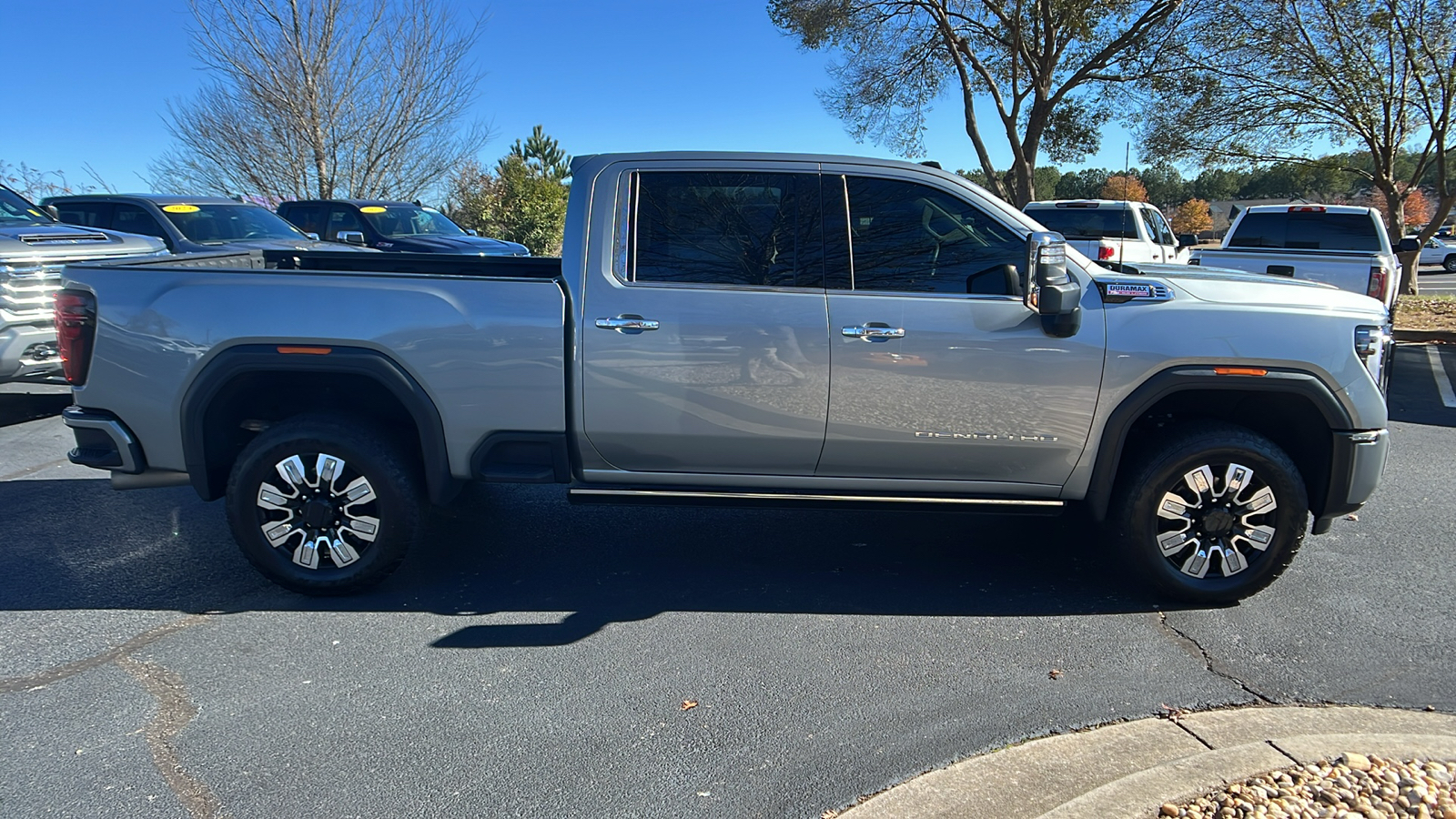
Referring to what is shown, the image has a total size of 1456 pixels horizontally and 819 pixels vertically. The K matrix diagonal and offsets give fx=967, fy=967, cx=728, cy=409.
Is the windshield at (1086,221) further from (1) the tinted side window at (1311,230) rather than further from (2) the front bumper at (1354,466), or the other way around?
(2) the front bumper at (1354,466)

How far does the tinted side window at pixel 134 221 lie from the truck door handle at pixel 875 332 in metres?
9.67

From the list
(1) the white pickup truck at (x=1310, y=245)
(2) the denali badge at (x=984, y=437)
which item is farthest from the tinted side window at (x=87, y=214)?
(1) the white pickup truck at (x=1310, y=245)

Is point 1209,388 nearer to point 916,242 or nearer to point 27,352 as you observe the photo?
point 916,242

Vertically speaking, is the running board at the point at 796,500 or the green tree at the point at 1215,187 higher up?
the green tree at the point at 1215,187

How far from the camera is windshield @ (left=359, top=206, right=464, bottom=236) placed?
1530cm

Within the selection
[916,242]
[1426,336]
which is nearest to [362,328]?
[916,242]

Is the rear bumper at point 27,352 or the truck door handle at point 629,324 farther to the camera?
the rear bumper at point 27,352

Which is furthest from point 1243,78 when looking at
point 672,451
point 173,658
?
point 173,658

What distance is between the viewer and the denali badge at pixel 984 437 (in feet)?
13.8

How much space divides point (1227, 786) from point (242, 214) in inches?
452

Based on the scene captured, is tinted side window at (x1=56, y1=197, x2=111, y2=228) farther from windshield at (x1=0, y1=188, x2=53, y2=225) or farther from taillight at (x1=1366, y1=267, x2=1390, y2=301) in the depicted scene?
taillight at (x1=1366, y1=267, x2=1390, y2=301)

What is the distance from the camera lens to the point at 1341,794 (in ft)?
9.18

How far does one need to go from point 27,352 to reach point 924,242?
693cm

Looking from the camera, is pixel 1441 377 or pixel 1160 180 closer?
pixel 1441 377
